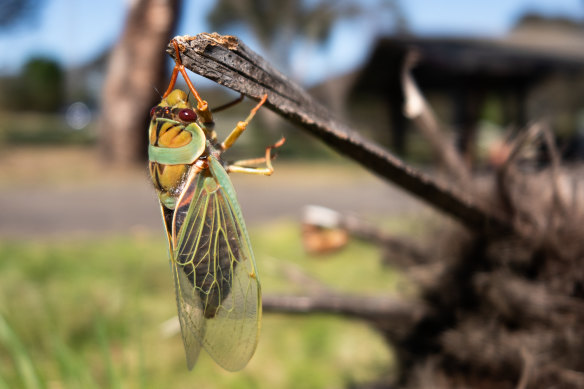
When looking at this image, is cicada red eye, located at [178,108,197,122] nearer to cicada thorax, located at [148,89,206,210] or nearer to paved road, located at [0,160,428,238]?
cicada thorax, located at [148,89,206,210]

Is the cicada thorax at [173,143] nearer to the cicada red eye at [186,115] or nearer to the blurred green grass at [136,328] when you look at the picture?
the cicada red eye at [186,115]

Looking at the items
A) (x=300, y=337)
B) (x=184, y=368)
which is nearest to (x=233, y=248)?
(x=184, y=368)

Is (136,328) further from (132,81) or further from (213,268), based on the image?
(132,81)

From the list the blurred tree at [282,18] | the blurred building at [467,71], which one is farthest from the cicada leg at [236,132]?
the blurred tree at [282,18]

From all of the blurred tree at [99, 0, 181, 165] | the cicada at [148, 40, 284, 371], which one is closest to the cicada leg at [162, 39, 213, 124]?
the cicada at [148, 40, 284, 371]

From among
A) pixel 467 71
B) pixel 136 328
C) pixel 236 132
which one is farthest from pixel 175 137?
pixel 467 71
